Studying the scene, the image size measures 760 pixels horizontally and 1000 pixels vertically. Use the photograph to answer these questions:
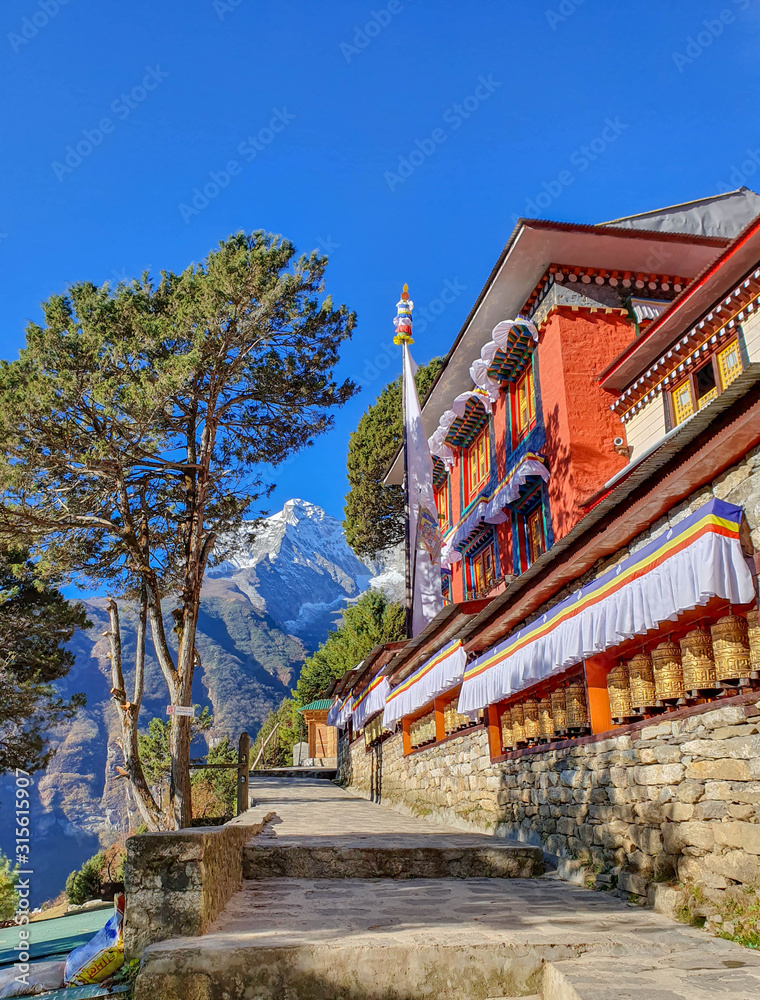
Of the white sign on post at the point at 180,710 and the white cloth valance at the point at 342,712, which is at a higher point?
the white sign on post at the point at 180,710

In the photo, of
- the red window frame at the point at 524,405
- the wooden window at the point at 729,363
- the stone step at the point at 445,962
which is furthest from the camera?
the red window frame at the point at 524,405

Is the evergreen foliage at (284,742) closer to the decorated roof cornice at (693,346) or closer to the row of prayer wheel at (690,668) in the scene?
the decorated roof cornice at (693,346)

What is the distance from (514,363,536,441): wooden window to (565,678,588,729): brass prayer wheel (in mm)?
8737

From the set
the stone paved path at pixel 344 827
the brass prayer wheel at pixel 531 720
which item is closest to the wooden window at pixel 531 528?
the stone paved path at pixel 344 827

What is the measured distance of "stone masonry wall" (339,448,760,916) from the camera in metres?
4.55

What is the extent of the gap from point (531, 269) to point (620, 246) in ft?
5.56

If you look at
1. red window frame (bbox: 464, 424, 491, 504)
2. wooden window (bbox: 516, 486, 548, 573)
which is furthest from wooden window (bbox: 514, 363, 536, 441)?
red window frame (bbox: 464, 424, 491, 504)

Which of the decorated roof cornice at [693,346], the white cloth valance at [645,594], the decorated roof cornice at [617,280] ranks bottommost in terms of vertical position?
the white cloth valance at [645,594]

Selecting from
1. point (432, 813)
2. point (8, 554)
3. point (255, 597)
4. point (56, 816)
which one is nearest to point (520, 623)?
point (432, 813)

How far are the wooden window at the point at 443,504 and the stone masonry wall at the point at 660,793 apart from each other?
42.1 feet

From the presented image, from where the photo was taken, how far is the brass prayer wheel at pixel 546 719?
303 inches

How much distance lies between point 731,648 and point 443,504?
18.0 m

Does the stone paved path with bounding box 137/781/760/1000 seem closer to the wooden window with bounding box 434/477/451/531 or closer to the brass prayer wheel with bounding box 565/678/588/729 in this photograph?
the brass prayer wheel with bounding box 565/678/588/729

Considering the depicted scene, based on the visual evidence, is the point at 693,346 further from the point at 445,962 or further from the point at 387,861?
the point at 445,962
